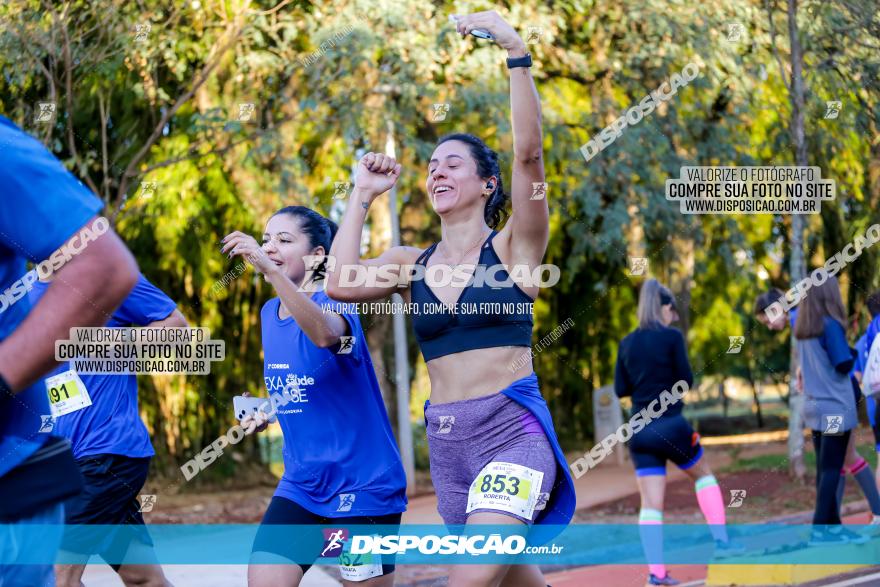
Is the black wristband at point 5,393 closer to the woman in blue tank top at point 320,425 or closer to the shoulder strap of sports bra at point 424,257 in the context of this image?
the woman in blue tank top at point 320,425

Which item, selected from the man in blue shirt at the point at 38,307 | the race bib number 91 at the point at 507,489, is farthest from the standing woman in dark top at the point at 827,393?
the man in blue shirt at the point at 38,307

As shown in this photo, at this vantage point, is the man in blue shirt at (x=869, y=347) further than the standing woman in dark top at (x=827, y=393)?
Yes

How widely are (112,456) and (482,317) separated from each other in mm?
2024

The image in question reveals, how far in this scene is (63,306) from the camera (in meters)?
1.82

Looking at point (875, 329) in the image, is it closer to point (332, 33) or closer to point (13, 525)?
point (332, 33)

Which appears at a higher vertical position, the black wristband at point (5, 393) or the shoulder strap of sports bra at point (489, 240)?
the shoulder strap of sports bra at point (489, 240)

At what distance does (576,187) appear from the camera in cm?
1203

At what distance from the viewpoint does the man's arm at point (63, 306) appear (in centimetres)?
181

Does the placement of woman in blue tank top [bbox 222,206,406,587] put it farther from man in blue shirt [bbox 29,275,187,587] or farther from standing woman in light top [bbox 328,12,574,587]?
man in blue shirt [bbox 29,275,187,587]

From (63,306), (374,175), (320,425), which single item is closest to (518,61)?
(374,175)

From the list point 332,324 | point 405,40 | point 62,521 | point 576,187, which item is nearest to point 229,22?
point 405,40

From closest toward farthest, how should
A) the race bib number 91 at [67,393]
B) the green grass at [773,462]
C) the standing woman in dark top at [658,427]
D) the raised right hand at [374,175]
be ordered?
1. the raised right hand at [374,175]
2. the race bib number 91 at [67,393]
3. the standing woman in dark top at [658,427]
4. the green grass at [773,462]

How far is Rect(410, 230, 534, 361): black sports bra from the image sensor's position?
362 cm

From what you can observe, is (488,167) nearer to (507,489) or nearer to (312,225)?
(312,225)
